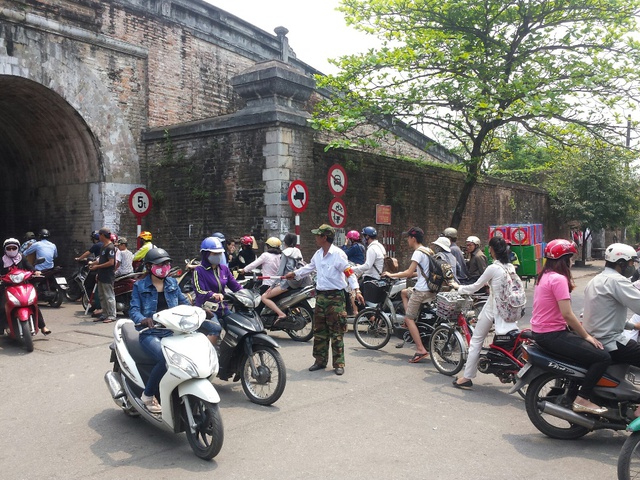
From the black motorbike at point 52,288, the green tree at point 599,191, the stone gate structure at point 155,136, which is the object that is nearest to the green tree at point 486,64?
the stone gate structure at point 155,136

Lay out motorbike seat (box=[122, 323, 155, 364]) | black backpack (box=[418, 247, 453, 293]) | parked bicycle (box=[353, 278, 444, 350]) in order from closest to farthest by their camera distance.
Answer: motorbike seat (box=[122, 323, 155, 364]) → black backpack (box=[418, 247, 453, 293]) → parked bicycle (box=[353, 278, 444, 350])

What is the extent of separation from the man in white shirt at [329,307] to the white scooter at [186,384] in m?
A: 2.50

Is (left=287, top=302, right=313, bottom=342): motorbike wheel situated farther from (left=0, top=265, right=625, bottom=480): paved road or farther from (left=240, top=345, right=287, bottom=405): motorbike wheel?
(left=240, top=345, right=287, bottom=405): motorbike wheel

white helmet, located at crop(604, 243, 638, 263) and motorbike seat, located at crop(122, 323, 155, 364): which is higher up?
white helmet, located at crop(604, 243, 638, 263)

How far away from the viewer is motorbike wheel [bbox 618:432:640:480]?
145 inches

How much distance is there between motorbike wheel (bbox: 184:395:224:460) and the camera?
413 cm

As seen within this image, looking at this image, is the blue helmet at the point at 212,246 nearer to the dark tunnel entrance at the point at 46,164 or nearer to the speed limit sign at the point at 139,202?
the speed limit sign at the point at 139,202

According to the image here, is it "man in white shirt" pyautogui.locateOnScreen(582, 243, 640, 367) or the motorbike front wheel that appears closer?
"man in white shirt" pyautogui.locateOnScreen(582, 243, 640, 367)

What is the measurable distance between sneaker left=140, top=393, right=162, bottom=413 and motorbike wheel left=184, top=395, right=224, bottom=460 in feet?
1.08

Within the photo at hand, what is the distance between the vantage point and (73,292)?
1327 centimetres

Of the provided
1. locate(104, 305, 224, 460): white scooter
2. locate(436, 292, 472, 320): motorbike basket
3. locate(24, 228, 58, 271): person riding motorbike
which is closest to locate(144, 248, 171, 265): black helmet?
locate(104, 305, 224, 460): white scooter

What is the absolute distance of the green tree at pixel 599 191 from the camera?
934 inches

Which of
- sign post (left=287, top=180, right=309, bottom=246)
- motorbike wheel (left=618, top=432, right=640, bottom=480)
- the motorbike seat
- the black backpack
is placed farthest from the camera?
sign post (left=287, top=180, right=309, bottom=246)

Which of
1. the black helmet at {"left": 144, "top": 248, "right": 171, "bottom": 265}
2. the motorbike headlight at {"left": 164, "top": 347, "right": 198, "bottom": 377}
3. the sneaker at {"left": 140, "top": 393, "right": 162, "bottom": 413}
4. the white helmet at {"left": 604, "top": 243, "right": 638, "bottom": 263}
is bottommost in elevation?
the sneaker at {"left": 140, "top": 393, "right": 162, "bottom": 413}
